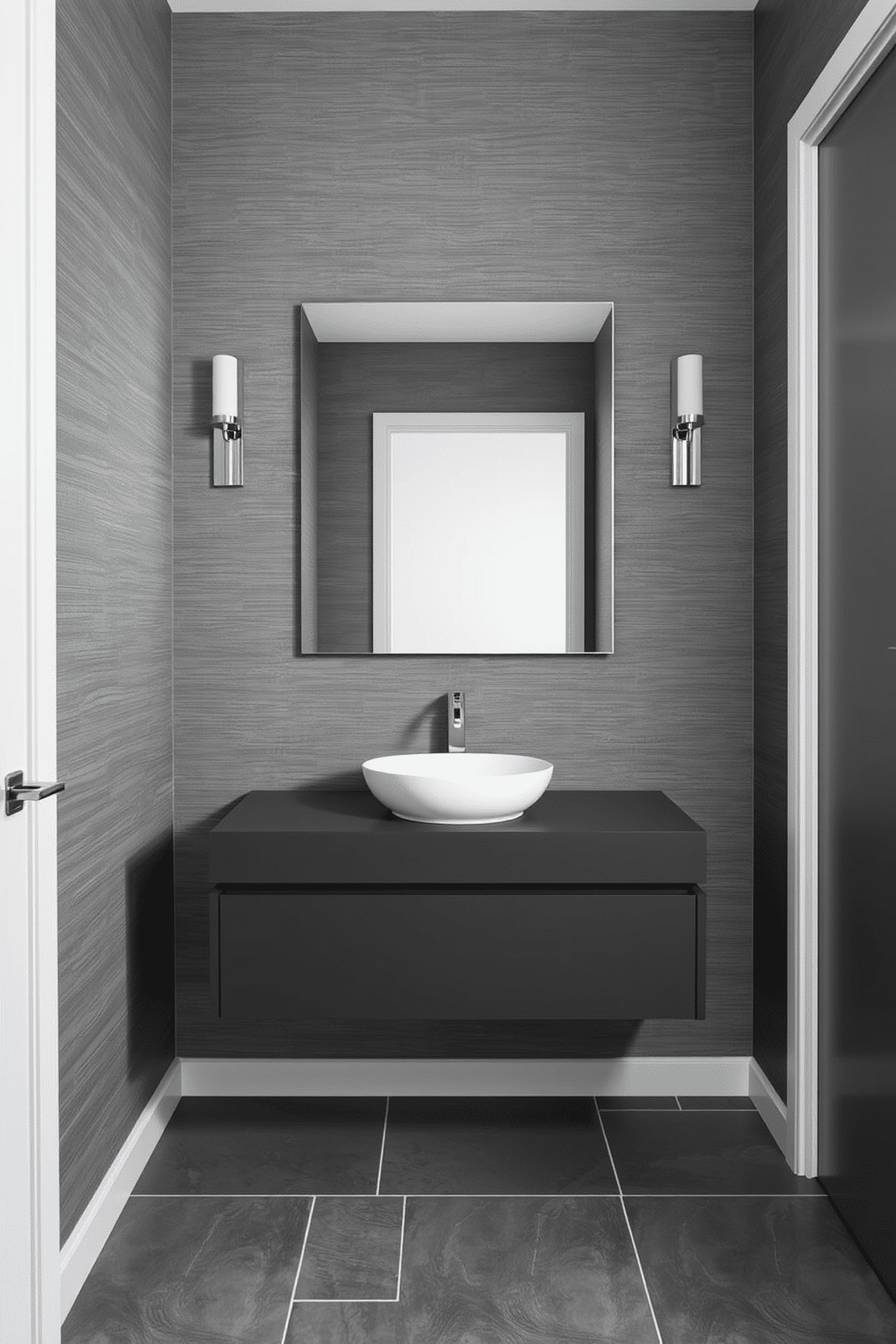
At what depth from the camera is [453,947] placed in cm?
201

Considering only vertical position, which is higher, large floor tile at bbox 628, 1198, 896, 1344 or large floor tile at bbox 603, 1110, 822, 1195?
large floor tile at bbox 603, 1110, 822, 1195

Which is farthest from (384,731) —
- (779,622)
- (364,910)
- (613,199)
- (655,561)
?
(613,199)

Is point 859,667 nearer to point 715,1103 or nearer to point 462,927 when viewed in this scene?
point 462,927

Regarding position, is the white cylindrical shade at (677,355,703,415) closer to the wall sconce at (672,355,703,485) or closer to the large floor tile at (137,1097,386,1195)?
the wall sconce at (672,355,703,485)

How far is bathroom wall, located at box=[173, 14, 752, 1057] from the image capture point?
2.48m

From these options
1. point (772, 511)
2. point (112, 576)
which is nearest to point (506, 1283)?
point (112, 576)

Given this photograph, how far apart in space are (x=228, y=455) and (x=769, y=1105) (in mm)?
2020

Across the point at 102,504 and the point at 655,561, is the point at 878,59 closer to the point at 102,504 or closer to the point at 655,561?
the point at 655,561

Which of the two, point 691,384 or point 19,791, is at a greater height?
point 691,384

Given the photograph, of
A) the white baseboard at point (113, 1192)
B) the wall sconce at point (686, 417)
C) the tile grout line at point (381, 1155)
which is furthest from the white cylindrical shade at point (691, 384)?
the white baseboard at point (113, 1192)

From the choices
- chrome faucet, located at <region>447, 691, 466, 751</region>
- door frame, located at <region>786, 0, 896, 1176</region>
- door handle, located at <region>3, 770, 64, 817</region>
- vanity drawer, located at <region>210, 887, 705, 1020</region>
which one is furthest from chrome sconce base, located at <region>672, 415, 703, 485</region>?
door handle, located at <region>3, 770, 64, 817</region>

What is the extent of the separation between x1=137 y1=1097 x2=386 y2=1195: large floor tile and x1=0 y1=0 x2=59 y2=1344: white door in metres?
0.67

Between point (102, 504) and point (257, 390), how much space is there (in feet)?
2.33

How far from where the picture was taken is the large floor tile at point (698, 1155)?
2.11m
